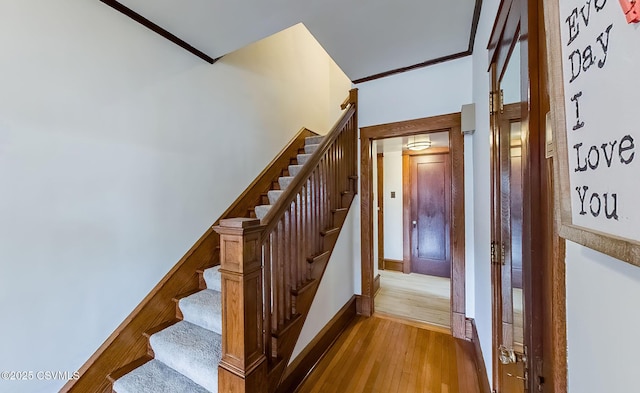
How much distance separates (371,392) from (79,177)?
→ 2.30 meters

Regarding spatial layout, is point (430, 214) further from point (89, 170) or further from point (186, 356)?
point (89, 170)

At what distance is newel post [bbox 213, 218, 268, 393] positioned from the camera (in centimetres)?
126

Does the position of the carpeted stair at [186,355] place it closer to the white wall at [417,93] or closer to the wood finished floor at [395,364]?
the wood finished floor at [395,364]

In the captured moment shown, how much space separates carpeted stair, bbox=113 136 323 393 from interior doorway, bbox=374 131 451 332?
8.49 feet

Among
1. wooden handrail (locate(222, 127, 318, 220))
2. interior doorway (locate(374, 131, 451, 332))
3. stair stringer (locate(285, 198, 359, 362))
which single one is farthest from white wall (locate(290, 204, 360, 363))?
interior doorway (locate(374, 131, 451, 332))

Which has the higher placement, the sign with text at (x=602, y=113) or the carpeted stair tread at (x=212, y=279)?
the sign with text at (x=602, y=113)

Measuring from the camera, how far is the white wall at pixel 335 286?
203 cm

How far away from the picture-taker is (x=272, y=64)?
313 centimetres

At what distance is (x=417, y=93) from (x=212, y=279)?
2.59 meters

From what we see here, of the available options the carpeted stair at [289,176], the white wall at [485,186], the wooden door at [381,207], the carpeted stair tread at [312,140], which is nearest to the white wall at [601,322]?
the white wall at [485,186]

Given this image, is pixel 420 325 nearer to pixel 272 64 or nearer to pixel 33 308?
pixel 33 308

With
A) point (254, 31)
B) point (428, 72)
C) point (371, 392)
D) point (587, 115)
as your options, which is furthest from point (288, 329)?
point (428, 72)

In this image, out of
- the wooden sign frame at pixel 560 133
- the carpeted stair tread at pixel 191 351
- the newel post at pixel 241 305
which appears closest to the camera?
the wooden sign frame at pixel 560 133

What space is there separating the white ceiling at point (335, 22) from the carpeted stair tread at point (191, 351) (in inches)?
85.2
